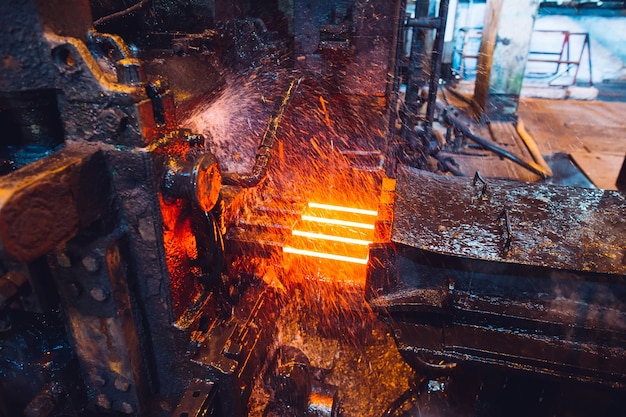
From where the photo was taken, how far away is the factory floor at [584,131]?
7.70 meters

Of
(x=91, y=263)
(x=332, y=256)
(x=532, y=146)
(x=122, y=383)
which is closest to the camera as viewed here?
(x=91, y=263)

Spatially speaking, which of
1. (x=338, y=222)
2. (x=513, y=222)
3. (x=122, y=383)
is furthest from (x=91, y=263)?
(x=513, y=222)

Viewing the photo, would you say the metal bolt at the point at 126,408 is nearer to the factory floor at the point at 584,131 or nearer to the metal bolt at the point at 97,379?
the metal bolt at the point at 97,379

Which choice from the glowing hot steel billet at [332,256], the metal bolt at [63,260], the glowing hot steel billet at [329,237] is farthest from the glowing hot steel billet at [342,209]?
the metal bolt at [63,260]

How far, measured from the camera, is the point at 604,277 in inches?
Answer: 97.8

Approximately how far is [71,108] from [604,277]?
2984mm

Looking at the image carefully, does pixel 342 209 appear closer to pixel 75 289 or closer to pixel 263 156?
pixel 263 156

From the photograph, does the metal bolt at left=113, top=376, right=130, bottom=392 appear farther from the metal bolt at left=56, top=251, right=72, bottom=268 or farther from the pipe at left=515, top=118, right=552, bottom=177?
the pipe at left=515, top=118, right=552, bottom=177

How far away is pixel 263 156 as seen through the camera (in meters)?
3.34

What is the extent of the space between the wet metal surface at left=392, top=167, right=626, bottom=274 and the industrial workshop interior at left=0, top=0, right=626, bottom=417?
2 centimetres

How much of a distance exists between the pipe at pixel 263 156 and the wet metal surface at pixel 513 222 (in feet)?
3.34

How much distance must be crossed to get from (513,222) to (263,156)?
1.89 m

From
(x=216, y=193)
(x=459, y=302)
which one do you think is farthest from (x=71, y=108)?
(x=459, y=302)

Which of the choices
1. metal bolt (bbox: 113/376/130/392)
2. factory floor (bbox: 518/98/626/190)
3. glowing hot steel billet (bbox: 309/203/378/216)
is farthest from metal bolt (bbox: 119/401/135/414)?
factory floor (bbox: 518/98/626/190)
